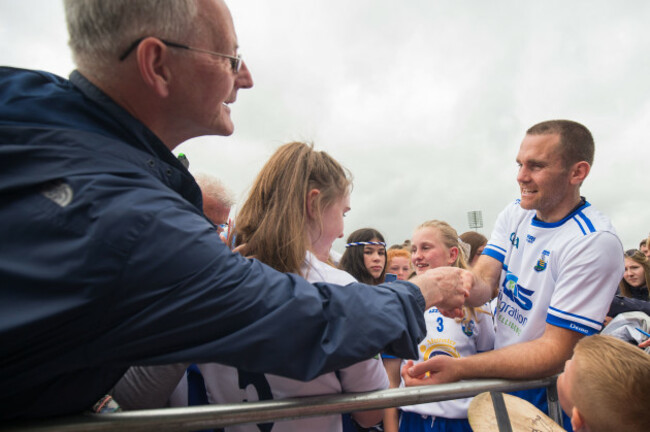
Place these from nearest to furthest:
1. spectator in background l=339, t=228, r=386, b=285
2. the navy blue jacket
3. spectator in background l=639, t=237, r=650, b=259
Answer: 1. the navy blue jacket
2. spectator in background l=339, t=228, r=386, b=285
3. spectator in background l=639, t=237, r=650, b=259

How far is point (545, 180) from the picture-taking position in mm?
2441

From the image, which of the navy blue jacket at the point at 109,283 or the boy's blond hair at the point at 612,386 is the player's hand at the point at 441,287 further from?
the boy's blond hair at the point at 612,386

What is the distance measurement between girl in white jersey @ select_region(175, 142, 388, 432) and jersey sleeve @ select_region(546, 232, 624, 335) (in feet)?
3.42

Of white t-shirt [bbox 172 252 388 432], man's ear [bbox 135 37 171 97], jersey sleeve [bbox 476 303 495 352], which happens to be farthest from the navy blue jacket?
jersey sleeve [bbox 476 303 495 352]

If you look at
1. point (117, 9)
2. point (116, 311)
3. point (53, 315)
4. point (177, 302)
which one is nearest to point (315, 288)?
point (177, 302)

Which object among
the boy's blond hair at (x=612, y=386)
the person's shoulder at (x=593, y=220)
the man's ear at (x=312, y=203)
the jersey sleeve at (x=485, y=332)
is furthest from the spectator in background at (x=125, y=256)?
the jersey sleeve at (x=485, y=332)

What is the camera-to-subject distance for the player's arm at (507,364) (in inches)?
71.7

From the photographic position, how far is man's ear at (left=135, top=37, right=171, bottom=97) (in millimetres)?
1145

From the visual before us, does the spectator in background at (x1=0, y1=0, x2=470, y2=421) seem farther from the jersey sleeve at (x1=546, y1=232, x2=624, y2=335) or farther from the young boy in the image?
the jersey sleeve at (x1=546, y1=232, x2=624, y2=335)

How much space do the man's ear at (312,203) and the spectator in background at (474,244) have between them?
14.2 ft

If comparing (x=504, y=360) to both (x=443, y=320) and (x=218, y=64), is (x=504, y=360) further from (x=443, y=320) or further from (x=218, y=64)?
(x=218, y=64)

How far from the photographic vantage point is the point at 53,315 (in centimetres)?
78

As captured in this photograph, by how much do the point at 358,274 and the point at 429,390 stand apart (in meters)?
3.32

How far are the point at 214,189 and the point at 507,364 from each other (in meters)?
3.19
